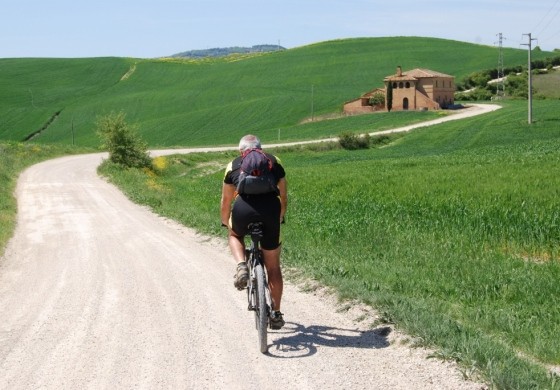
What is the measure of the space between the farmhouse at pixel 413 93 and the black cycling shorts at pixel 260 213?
290ft

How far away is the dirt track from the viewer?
6723mm

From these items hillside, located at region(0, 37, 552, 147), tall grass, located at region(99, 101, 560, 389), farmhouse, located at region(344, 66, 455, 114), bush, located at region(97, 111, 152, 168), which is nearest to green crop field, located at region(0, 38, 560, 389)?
tall grass, located at region(99, 101, 560, 389)

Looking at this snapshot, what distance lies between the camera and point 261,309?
7.36 metres

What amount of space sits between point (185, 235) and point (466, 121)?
5884 centimetres

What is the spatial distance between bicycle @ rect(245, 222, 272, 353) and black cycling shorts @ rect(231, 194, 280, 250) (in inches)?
2.8

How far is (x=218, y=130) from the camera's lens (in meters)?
89.4

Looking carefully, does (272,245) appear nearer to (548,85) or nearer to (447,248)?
(447,248)

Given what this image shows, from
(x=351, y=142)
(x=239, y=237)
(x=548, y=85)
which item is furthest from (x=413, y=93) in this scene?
(x=239, y=237)

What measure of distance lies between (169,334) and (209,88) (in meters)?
112

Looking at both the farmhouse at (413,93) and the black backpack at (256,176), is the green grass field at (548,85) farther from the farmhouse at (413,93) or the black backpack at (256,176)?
the black backpack at (256,176)

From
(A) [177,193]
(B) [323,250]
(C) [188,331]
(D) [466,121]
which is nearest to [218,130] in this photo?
(D) [466,121]

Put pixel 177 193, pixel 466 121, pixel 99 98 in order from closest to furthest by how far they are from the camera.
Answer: pixel 177 193 < pixel 466 121 < pixel 99 98

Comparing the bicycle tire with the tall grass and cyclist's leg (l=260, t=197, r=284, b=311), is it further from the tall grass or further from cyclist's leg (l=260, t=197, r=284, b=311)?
the tall grass

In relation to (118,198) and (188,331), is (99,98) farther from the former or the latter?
(188,331)
